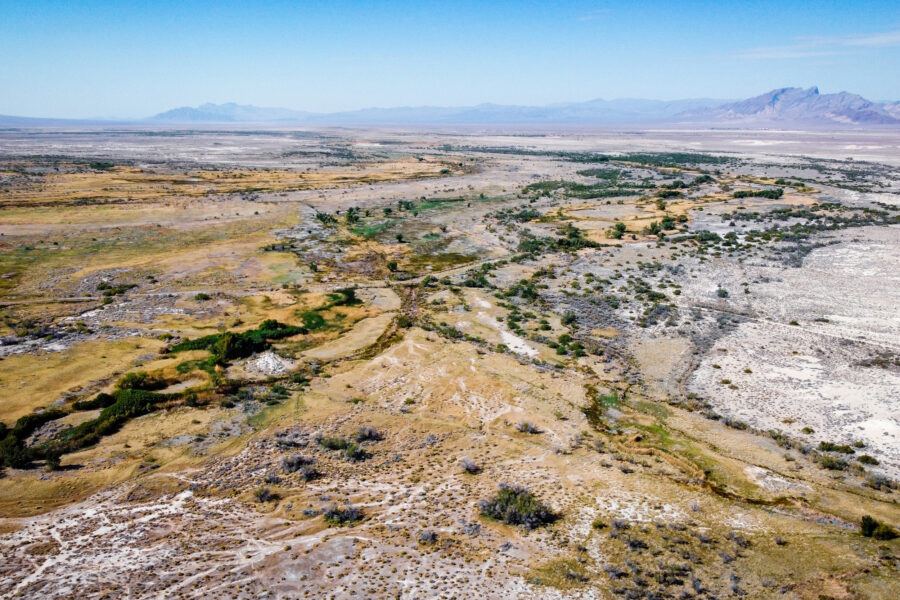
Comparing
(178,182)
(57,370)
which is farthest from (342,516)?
(178,182)

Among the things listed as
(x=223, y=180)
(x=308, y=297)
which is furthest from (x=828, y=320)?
(x=223, y=180)

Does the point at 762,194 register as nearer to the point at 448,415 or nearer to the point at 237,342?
the point at 448,415

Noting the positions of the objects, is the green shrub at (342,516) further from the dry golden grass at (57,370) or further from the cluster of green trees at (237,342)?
the dry golden grass at (57,370)

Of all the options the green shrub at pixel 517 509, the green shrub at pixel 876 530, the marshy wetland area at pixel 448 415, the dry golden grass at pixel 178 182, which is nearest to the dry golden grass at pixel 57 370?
the marshy wetland area at pixel 448 415

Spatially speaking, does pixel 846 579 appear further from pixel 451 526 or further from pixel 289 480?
pixel 289 480

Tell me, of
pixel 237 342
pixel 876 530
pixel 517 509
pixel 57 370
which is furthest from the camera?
pixel 237 342

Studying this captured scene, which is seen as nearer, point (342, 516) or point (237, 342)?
point (342, 516)

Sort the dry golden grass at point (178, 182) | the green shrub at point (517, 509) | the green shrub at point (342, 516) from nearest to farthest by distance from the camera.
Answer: the green shrub at point (517, 509)
the green shrub at point (342, 516)
the dry golden grass at point (178, 182)

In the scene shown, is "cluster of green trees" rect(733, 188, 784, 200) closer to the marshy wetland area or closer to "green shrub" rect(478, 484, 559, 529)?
the marshy wetland area
